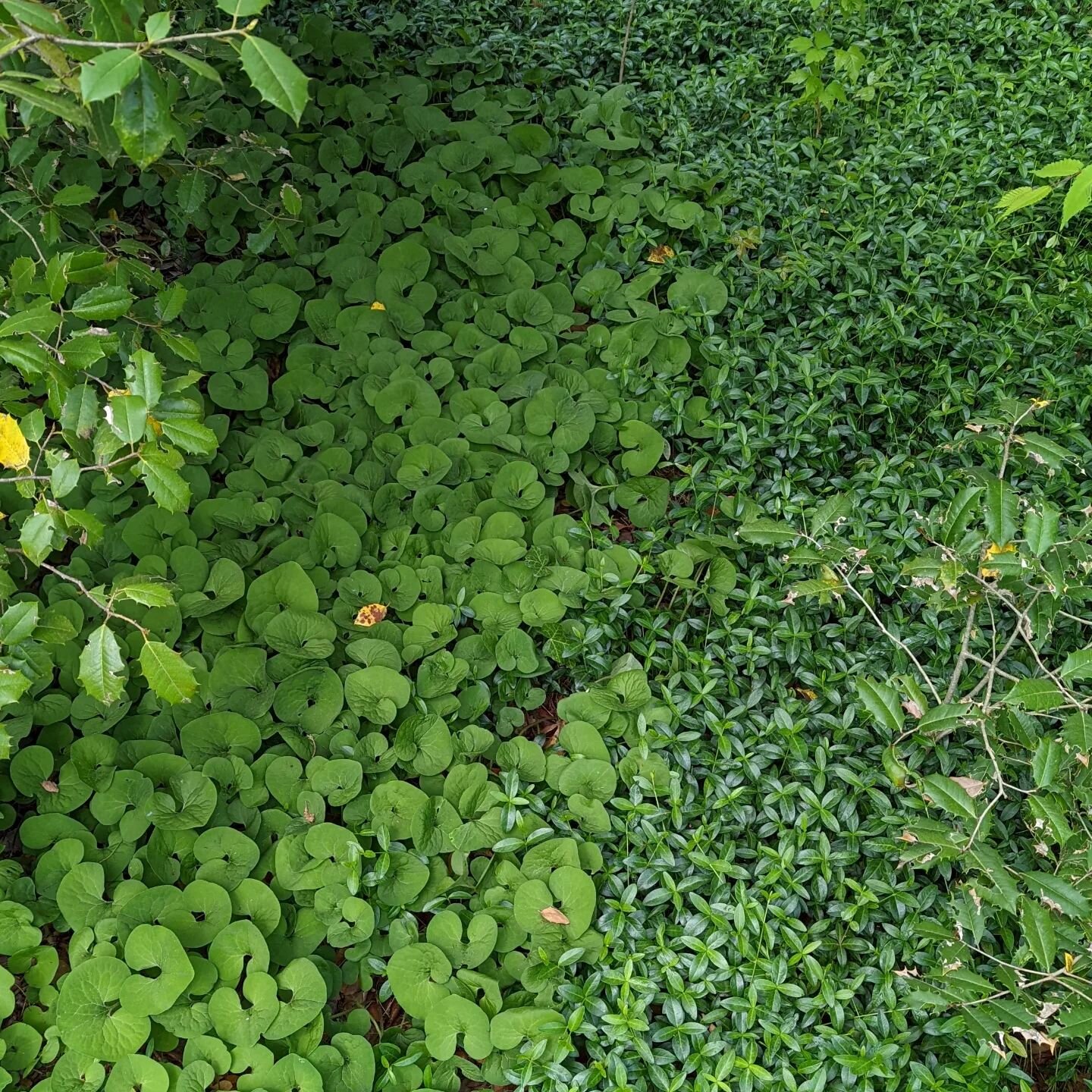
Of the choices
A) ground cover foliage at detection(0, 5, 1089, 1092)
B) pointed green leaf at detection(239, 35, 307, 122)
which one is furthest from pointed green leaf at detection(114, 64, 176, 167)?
ground cover foliage at detection(0, 5, 1089, 1092)

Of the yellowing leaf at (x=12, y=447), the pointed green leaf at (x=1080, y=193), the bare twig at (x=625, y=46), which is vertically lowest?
the yellowing leaf at (x=12, y=447)

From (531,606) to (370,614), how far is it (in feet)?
1.53

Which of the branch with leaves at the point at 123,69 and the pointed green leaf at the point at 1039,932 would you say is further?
the pointed green leaf at the point at 1039,932

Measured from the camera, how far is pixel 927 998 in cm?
190

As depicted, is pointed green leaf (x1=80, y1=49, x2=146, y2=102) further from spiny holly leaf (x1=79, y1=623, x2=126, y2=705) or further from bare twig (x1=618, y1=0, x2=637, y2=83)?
bare twig (x1=618, y1=0, x2=637, y2=83)

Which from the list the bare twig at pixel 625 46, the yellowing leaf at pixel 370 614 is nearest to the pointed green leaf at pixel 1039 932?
the yellowing leaf at pixel 370 614

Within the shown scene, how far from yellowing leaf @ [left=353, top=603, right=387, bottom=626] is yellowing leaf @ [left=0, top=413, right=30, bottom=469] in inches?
38.9

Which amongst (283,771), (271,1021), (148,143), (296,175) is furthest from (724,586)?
(296,175)

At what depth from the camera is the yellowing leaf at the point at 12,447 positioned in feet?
5.76

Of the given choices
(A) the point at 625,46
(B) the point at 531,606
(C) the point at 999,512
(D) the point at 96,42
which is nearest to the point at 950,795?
(C) the point at 999,512

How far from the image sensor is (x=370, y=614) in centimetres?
254

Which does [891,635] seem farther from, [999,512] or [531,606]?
[531,606]

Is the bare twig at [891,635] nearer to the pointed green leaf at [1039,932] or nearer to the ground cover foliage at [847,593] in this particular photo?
the ground cover foliage at [847,593]

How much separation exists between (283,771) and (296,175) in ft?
8.19
